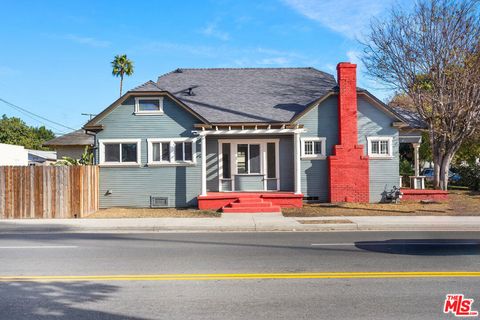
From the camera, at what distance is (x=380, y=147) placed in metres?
19.9

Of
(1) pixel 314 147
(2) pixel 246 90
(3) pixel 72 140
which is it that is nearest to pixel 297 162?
(1) pixel 314 147

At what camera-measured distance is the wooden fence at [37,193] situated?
1603cm

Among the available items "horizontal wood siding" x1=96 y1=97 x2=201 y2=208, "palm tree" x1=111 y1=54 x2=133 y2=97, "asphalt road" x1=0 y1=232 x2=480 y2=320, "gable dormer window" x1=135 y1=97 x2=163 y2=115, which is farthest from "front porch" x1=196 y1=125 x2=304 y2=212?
"palm tree" x1=111 y1=54 x2=133 y2=97

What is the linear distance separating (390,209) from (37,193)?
13923 mm

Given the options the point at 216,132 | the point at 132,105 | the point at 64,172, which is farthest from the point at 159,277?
the point at 132,105

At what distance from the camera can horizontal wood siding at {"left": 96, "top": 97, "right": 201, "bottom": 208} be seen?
1917 cm

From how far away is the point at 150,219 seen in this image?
15195mm

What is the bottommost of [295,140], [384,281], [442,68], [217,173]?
[384,281]

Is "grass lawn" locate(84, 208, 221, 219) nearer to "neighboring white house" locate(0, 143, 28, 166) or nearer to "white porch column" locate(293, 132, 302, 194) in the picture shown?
"white porch column" locate(293, 132, 302, 194)

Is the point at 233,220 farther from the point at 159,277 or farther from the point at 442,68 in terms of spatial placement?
the point at 442,68

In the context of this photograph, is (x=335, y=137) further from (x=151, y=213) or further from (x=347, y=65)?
(x=151, y=213)

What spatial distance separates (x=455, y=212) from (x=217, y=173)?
10407mm

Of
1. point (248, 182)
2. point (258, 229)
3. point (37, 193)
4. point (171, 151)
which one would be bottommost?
point (258, 229)

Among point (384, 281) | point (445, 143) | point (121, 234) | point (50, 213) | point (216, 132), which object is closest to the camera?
point (384, 281)
